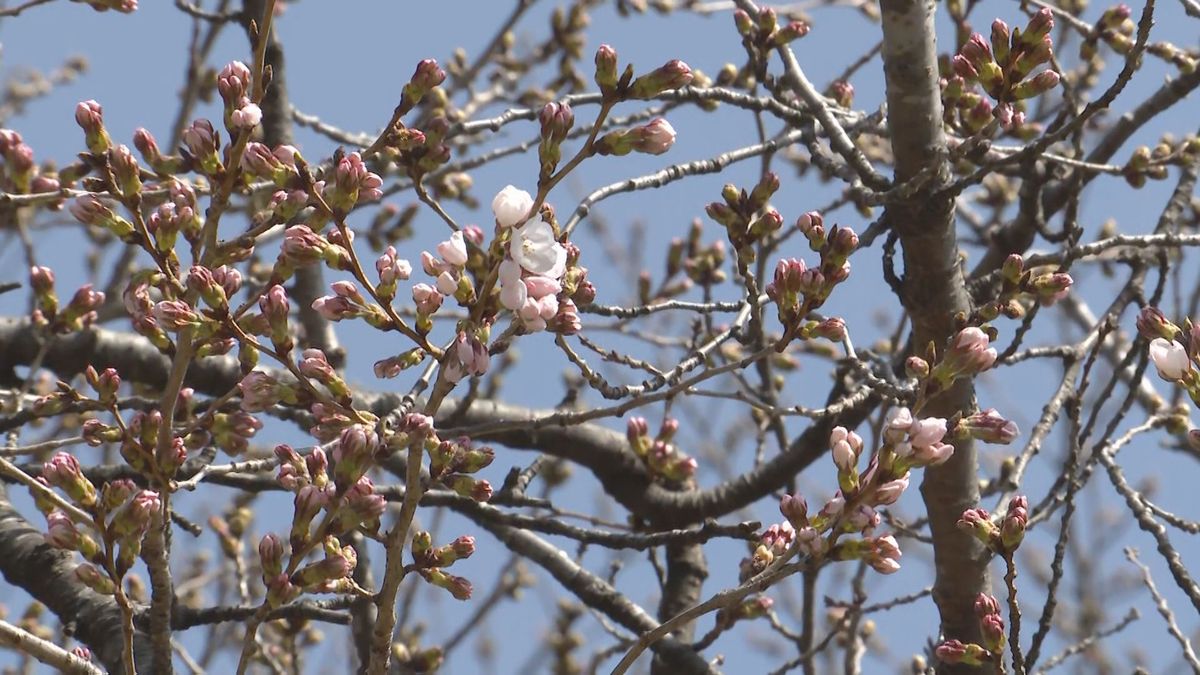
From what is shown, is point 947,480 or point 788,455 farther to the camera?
point 788,455

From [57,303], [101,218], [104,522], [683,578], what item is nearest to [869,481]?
[104,522]

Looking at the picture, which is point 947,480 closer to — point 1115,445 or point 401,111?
point 1115,445

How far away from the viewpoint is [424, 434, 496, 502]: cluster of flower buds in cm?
195

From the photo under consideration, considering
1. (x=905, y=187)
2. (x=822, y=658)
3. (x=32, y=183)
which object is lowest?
(x=905, y=187)

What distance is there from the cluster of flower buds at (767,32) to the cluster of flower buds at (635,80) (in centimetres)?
106

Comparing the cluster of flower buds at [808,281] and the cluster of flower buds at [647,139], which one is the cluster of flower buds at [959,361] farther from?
the cluster of flower buds at [647,139]

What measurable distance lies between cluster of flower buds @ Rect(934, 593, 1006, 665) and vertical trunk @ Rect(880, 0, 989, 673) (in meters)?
0.58

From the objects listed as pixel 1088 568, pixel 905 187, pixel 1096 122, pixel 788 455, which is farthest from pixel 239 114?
pixel 1088 568

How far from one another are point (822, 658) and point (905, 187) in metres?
4.24

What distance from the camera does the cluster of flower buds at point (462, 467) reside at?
1952 mm

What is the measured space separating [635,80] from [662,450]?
2.28m

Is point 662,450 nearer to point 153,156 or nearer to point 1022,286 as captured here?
point 1022,286

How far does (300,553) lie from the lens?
1866 mm

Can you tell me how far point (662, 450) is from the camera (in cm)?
426
